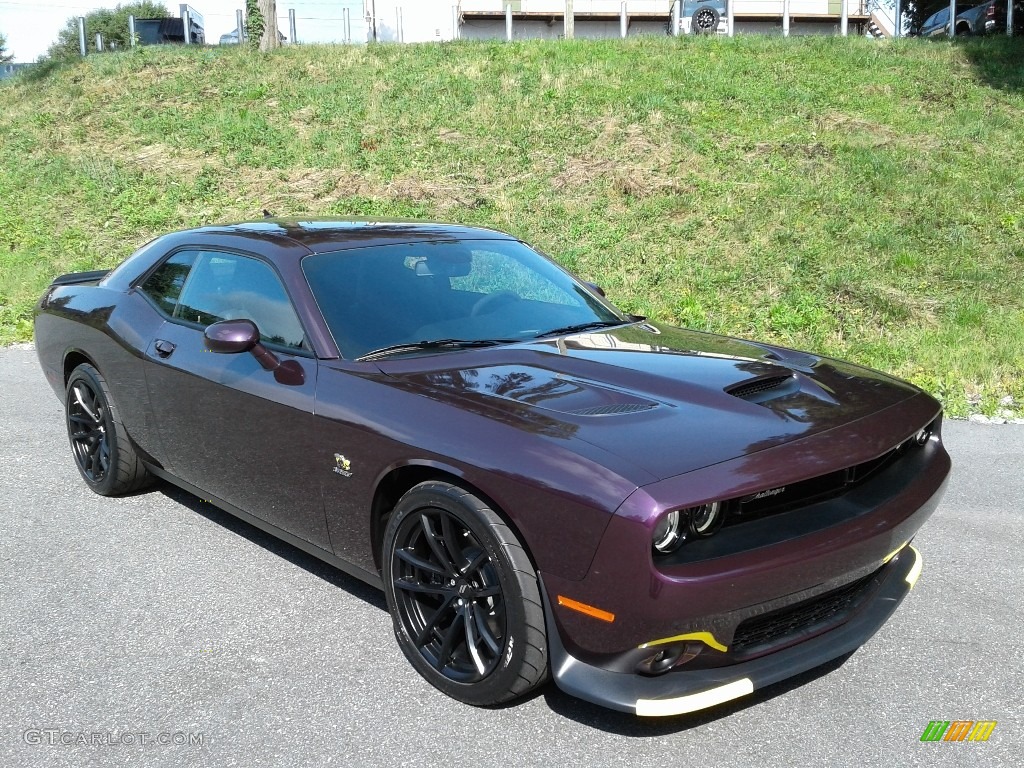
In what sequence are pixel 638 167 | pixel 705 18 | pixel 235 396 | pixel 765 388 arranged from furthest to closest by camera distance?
pixel 705 18, pixel 638 167, pixel 235 396, pixel 765 388

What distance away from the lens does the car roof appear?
13.4 feet

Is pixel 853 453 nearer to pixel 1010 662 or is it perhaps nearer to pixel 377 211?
pixel 1010 662

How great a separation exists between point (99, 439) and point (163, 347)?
3.28ft

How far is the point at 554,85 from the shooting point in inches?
674

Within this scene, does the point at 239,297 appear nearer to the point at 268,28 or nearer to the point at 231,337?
the point at 231,337

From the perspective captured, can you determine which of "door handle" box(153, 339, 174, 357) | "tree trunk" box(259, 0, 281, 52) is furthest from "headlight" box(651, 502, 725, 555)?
"tree trunk" box(259, 0, 281, 52)

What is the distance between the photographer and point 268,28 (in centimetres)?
2114

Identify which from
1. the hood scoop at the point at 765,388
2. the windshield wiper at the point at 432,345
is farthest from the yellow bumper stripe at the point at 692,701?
the windshield wiper at the point at 432,345

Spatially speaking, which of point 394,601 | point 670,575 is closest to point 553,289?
point 394,601

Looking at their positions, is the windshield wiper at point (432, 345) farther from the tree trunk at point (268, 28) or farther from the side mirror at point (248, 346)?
the tree trunk at point (268, 28)

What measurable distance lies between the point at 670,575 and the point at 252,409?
1.89m

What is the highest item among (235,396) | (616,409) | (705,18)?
(705,18)

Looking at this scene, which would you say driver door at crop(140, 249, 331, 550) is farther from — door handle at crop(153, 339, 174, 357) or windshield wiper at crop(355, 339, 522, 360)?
windshield wiper at crop(355, 339, 522, 360)

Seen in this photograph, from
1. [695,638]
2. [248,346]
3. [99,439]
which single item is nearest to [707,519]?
[695,638]
